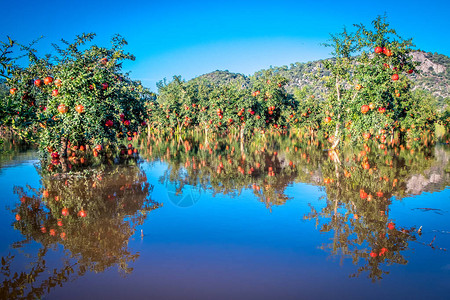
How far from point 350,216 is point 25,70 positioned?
47.7ft

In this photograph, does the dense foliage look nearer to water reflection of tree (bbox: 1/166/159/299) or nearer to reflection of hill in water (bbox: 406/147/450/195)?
water reflection of tree (bbox: 1/166/159/299)

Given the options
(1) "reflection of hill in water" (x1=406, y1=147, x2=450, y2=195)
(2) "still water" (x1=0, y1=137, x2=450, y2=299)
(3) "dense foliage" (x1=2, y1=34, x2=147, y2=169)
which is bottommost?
(2) "still water" (x1=0, y1=137, x2=450, y2=299)

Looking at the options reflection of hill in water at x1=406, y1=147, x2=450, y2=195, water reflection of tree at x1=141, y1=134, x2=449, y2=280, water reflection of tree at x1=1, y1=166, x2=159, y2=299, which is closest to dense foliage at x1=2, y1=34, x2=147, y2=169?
water reflection of tree at x1=1, y1=166, x2=159, y2=299

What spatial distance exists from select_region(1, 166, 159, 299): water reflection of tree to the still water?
3 cm

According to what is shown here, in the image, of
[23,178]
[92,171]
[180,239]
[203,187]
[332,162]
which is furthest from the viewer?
[332,162]

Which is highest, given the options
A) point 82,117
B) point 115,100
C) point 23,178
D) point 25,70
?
point 25,70

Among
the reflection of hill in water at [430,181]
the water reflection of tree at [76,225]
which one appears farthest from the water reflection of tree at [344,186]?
the water reflection of tree at [76,225]

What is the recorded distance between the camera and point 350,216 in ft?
28.7

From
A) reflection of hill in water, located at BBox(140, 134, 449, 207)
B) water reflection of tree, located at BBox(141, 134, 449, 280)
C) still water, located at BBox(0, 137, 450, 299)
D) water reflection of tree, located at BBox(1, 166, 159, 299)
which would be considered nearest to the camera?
still water, located at BBox(0, 137, 450, 299)

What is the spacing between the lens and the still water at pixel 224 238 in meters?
5.36

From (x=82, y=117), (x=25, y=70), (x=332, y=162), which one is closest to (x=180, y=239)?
(x=82, y=117)

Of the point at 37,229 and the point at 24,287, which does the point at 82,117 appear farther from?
the point at 24,287

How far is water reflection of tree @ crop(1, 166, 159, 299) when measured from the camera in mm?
5648

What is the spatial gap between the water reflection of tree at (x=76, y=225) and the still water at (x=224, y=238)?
0.03 m
